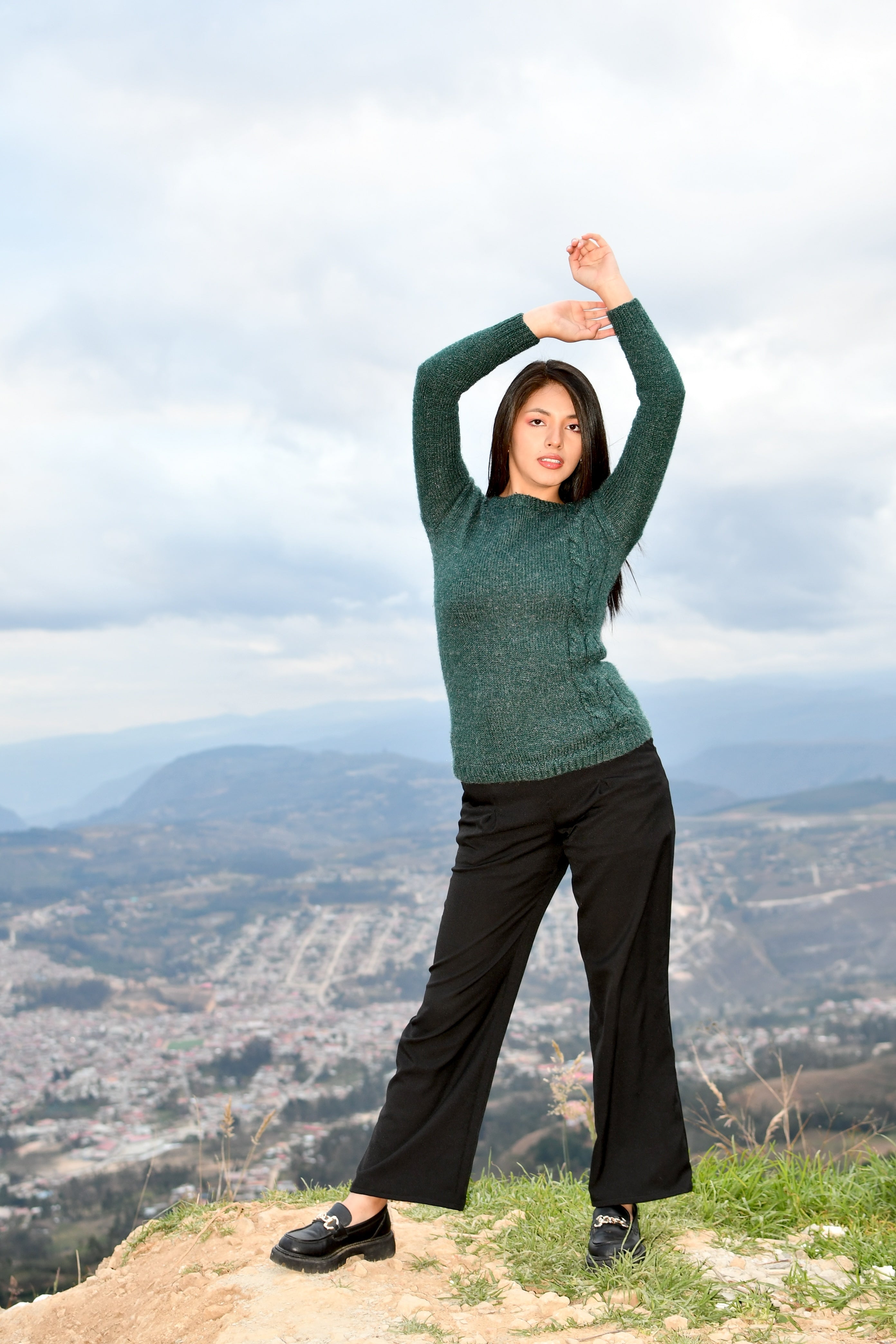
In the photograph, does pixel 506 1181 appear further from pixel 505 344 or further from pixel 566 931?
pixel 566 931

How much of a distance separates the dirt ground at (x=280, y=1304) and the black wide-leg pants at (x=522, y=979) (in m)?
0.23

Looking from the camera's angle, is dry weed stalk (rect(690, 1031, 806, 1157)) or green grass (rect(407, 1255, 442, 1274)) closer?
green grass (rect(407, 1255, 442, 1274))

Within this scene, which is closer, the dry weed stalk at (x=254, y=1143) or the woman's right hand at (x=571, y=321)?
the woman's right hand at (x=571, y=321)

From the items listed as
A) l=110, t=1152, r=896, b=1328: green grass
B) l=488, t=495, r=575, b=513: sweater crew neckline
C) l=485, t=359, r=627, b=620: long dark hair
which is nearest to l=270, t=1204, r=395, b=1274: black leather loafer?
l=110, t=1152, r=896, b=1328: green grass

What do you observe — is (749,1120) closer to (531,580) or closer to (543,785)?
(543,785)

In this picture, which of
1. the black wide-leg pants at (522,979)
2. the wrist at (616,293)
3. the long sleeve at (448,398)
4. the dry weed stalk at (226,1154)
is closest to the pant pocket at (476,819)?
the black wide-leg pants at (522,979)

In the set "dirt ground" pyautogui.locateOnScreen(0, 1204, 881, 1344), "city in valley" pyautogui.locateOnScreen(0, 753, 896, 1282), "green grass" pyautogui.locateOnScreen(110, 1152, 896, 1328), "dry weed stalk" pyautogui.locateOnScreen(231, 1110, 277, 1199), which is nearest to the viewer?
"dirt ground" pyautogui.locateOnScreen(0, 1204, 881, 1344)

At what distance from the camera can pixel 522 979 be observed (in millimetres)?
2502

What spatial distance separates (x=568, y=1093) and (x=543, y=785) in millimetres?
1315

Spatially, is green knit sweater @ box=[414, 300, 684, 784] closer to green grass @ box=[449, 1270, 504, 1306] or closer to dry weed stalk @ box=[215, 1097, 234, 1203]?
green grass @ box=[449, 1270, 504, 1306]

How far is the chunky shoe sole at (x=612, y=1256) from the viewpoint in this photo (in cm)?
253

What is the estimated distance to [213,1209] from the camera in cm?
325

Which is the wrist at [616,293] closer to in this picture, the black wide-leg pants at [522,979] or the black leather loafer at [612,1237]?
the black wide-leg pants at [522,979]

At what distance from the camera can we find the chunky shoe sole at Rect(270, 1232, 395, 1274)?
2.54 metres
